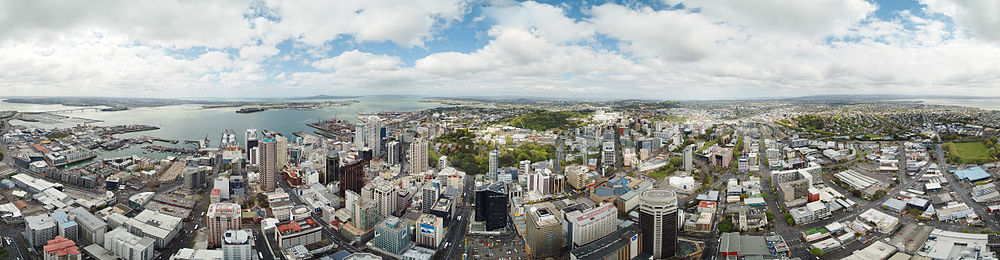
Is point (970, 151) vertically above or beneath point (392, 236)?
above

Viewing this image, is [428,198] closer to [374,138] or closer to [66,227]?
[66,227]

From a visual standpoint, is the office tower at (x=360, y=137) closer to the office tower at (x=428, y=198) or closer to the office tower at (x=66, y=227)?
the office tower at (x=428, y=198)

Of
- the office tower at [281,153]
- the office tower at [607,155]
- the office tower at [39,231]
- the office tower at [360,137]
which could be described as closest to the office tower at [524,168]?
the office tower at [607,155]

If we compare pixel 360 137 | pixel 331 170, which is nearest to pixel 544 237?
pixel 331 170

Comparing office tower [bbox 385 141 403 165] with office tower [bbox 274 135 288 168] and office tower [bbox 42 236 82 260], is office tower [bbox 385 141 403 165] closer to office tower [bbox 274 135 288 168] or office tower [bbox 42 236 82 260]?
office tower [bbox 274 135 288 168]

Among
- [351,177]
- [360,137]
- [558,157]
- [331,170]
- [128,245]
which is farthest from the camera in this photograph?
[360,137]

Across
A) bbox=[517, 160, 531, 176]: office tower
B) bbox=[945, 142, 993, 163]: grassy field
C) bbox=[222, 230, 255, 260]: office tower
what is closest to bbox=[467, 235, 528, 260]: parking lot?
bbox=[517, 160, 531, 176]: office tower

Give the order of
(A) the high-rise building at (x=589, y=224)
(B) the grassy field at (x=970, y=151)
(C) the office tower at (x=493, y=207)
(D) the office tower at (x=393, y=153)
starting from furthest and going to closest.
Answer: (D) the office tower at (x=393, y=153)
(B) the grassy field at (x=970, y=151)
(C) the office tower at (x=493, y=207)
(A) the high-rise building at (x=589, y=224)
